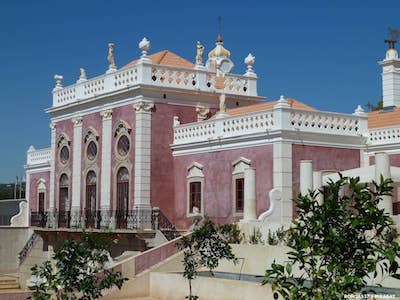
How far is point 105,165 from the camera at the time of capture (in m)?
27.2

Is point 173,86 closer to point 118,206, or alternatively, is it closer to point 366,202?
point 118,206

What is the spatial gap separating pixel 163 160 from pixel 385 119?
321 inches

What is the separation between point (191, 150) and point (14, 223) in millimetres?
12752

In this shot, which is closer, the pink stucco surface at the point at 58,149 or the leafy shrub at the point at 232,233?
the leafy shrub at the point at 232,233

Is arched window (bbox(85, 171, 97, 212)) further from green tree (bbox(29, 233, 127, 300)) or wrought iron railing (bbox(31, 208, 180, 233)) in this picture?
green tree (bbox(29, 233, 127, 300))

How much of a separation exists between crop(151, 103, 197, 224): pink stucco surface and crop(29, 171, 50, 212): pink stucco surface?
10.2m

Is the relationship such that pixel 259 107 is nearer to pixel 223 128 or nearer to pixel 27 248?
pixel 223 128

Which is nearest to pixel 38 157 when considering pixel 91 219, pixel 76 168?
pixel 76 168

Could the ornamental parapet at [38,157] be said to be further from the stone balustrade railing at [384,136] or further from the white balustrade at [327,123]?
the stone balustrade railing at [384,136]

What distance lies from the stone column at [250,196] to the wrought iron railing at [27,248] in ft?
43.4

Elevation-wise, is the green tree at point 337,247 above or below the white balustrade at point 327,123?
below

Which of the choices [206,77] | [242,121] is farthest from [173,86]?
[242,121]

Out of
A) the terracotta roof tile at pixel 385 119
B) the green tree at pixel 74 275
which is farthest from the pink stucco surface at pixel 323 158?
the green tree at pixel 74 275

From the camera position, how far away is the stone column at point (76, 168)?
28880mm
